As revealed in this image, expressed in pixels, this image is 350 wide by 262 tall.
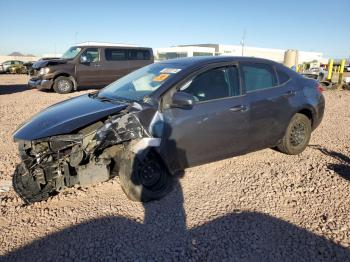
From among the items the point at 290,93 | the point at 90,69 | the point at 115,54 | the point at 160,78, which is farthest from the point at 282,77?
the point at 115,54

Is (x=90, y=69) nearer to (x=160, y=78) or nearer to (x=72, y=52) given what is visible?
(x=72, y=52)

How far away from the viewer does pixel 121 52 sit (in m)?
14.5

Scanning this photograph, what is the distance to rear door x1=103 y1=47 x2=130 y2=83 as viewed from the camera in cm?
1383

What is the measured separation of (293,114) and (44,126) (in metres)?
3.63

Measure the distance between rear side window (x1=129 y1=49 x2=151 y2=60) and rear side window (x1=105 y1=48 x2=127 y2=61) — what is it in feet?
1.26

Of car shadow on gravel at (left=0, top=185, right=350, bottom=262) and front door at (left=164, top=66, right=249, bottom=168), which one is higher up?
front door at (left=164, top=66, right=249, bottom=168)

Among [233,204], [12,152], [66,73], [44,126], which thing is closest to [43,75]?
[66,73]

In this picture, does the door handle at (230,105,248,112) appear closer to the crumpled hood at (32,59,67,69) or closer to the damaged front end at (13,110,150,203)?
the damaged front end at (13,110,150,203)

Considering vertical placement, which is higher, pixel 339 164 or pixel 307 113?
pixel 307 113

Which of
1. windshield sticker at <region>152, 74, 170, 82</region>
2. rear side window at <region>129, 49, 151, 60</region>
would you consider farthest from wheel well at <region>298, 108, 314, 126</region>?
rear side window at <region>129, 49, 151, 60</region>

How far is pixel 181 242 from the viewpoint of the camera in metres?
2.96

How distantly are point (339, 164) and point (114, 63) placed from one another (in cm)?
1134

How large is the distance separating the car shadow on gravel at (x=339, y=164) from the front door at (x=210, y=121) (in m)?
1.49

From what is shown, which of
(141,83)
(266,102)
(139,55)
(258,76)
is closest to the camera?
(141,83)
